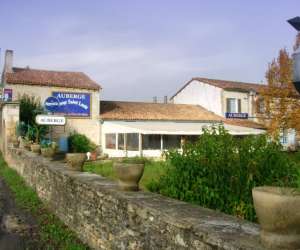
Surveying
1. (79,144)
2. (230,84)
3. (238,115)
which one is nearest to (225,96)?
(230,84)

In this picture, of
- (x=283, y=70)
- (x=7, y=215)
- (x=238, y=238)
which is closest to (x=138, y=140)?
(x=283, y=70)

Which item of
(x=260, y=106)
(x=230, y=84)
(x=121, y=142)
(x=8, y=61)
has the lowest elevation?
(x=121, y=142)

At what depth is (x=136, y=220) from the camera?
4562 millimetres

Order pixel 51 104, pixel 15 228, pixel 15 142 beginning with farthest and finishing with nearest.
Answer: pixel 51 104, pixel 15 142, pixel 15 228

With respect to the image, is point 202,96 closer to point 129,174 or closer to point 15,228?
point 15,228

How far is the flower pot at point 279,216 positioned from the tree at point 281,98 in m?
23.4

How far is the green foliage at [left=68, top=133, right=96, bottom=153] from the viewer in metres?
27.6

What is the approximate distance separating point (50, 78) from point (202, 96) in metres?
14.2

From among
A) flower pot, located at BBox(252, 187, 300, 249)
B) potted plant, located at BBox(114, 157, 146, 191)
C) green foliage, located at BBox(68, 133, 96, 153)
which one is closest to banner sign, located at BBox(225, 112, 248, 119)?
green foliage, located at BBox(68, 133, 96, 153)

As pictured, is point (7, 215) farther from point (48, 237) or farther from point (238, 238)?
point (238, 238)

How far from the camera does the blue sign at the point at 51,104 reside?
27.3 m

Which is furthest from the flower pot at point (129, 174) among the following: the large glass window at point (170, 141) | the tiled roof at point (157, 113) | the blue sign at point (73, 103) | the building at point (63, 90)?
the tiled roof at point (157, 113)

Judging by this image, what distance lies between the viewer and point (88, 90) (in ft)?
96.7

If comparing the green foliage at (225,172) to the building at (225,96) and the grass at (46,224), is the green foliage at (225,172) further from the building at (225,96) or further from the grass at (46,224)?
the building at (225,96)
